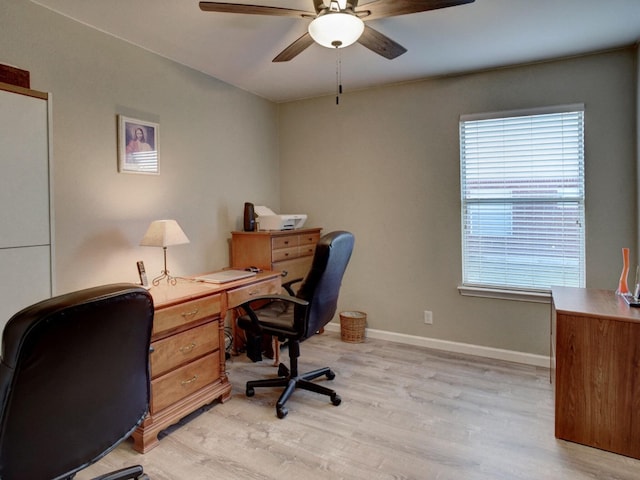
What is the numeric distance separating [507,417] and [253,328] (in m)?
1.64

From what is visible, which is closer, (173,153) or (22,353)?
(22,353)

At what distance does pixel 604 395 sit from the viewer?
1996 millimetres

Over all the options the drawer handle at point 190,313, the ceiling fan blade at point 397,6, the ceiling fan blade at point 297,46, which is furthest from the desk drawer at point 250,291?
the ceiling fan blade at point 397,6

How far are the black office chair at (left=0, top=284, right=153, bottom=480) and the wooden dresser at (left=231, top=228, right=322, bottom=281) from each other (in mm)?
1928

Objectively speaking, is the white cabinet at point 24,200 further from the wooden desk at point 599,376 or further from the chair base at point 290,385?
the wooden desk at point 599,376

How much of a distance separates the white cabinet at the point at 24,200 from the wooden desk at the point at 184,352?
60 cm

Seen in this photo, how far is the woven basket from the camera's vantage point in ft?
12.1

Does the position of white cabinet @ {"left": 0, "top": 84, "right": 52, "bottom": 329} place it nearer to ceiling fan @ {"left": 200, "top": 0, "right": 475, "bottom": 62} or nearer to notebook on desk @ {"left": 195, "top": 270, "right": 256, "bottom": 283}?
ceiling fan @ {"left": 200, "top": 0, "right": 475, "bottom": 62}

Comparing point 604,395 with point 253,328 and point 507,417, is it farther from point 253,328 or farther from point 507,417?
point 253,328

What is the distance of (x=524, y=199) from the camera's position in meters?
3.13

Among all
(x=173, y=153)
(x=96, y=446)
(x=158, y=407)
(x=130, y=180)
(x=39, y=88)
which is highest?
(x=39, y=88)

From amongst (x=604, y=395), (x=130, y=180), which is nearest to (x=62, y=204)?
(x=130, y=180)

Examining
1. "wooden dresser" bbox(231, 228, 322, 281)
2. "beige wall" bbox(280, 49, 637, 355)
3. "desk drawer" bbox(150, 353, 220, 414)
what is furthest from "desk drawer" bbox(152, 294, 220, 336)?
"beige wall" bbox(280, 49, 637, 355)

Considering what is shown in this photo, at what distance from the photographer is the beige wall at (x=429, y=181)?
285 centimetres
